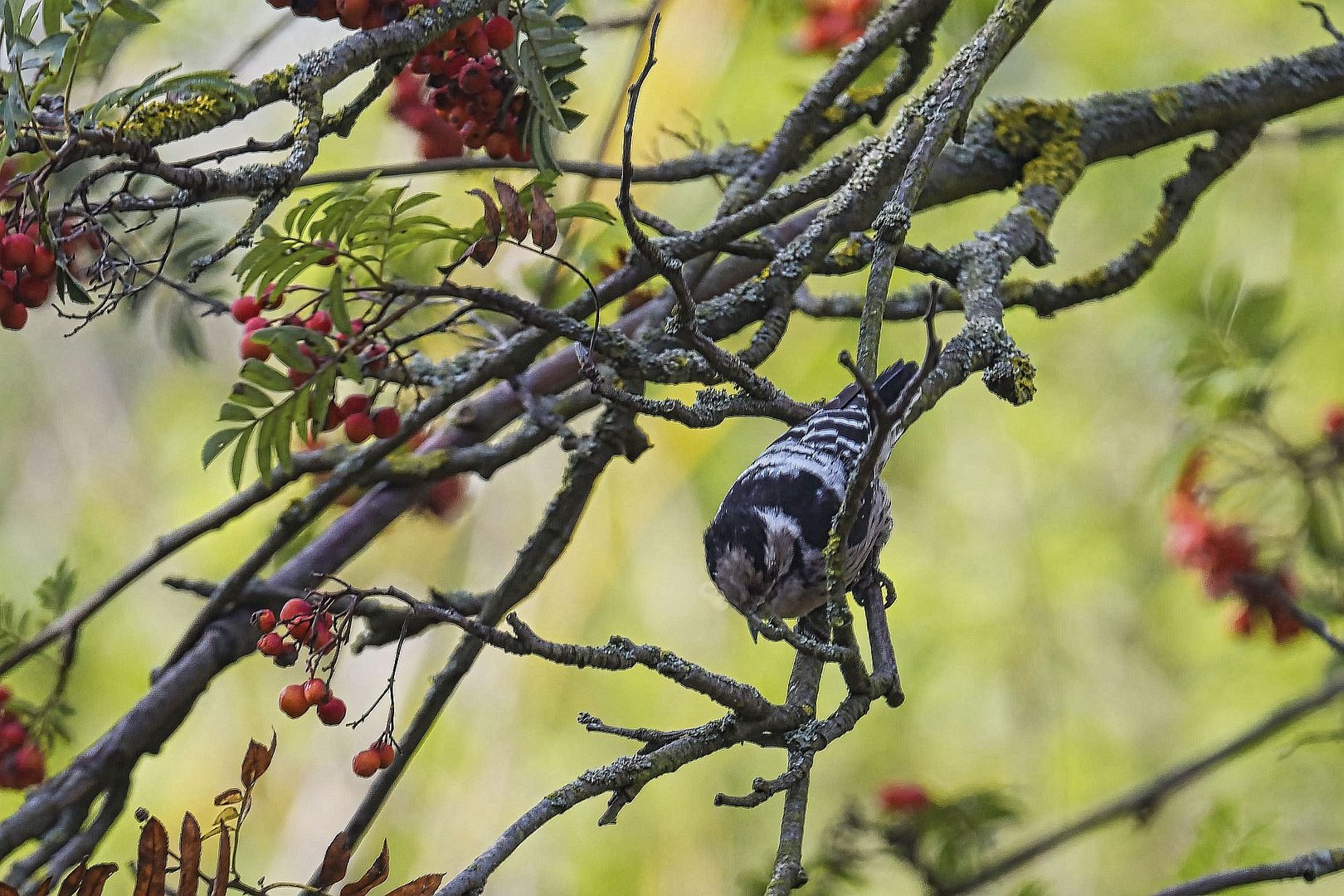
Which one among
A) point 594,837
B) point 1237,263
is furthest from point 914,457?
point 594,837

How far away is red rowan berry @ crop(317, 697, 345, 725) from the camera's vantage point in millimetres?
1407

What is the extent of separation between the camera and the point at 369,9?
4.68 feet

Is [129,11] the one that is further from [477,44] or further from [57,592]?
[57,592]

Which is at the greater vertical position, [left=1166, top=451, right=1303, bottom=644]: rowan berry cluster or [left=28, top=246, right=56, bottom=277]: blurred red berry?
[left=1166, top=451, right=1303, bottom=644]: rowan berry cluster

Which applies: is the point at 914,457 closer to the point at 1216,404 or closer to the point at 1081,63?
the point at 1081,63

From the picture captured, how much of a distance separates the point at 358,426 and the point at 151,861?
2.49 feet

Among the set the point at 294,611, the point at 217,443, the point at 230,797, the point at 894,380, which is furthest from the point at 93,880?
the point at 894,380

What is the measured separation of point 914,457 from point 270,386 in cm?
394

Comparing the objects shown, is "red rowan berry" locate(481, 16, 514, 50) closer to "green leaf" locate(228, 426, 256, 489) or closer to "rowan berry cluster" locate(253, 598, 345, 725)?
"green leaf" locate(228, 426, 256, 489)

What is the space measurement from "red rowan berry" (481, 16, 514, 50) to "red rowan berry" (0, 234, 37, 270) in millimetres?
559

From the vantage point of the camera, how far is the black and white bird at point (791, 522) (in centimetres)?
184

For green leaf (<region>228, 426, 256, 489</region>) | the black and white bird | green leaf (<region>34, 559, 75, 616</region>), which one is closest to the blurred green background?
green leaf (<region>34, 559, 75, 616</region>)

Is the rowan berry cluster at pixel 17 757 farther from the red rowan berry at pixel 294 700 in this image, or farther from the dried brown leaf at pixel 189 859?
the dried brown leaf at pixel 189 859

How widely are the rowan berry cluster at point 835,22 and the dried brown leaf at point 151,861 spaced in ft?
7.45
